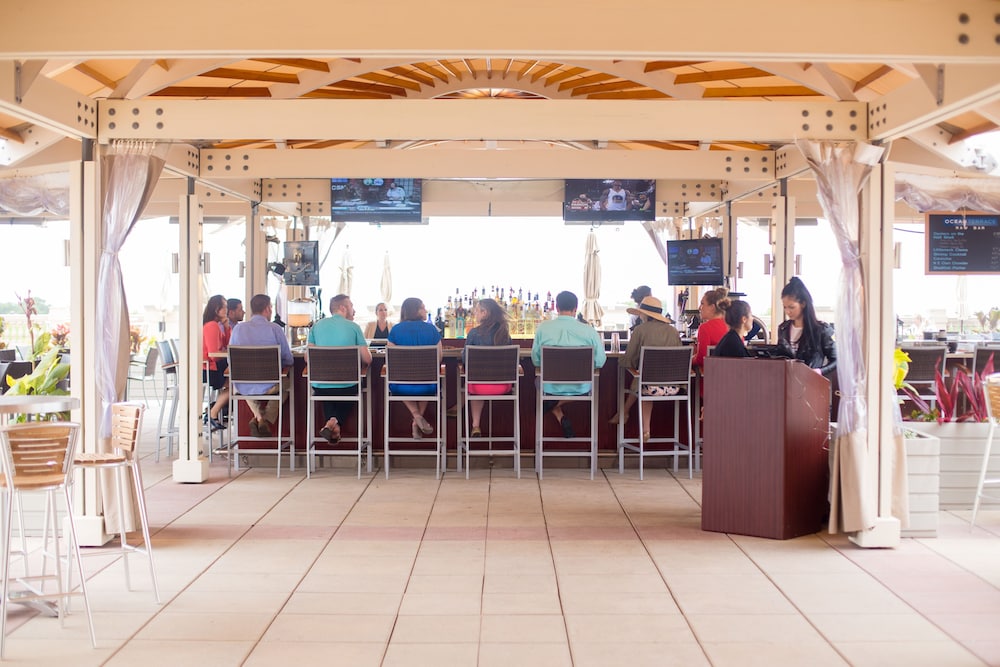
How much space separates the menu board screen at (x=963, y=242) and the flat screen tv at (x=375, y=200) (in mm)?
5321

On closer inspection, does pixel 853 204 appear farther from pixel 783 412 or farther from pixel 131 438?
pixel 131 438

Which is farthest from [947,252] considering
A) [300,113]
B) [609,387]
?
[300,113]

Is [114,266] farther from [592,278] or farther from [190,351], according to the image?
[592,278]

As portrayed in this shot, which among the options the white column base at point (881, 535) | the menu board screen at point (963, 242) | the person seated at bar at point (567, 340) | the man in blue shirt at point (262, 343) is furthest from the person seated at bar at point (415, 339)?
the menu board screen at point (963, 242)

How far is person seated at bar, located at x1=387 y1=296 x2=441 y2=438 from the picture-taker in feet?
23.0

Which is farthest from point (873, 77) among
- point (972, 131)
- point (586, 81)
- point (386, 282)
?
point (386, 282)

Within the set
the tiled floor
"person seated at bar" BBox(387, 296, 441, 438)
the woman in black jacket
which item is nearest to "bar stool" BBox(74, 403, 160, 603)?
the tiled floor

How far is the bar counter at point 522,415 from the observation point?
7.52m

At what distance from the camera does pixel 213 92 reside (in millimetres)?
7883

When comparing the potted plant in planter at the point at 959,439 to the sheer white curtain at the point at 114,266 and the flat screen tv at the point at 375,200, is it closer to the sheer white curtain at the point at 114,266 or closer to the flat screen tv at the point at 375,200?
the sheer white curtain at the point at 114,266

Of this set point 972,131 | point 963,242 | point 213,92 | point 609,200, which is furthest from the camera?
point 609,200

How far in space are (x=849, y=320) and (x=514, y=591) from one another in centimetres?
236

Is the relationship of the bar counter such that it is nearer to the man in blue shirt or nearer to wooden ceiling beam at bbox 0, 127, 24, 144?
the man in blue shirt

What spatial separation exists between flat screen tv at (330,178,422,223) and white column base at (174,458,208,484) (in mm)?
4185
